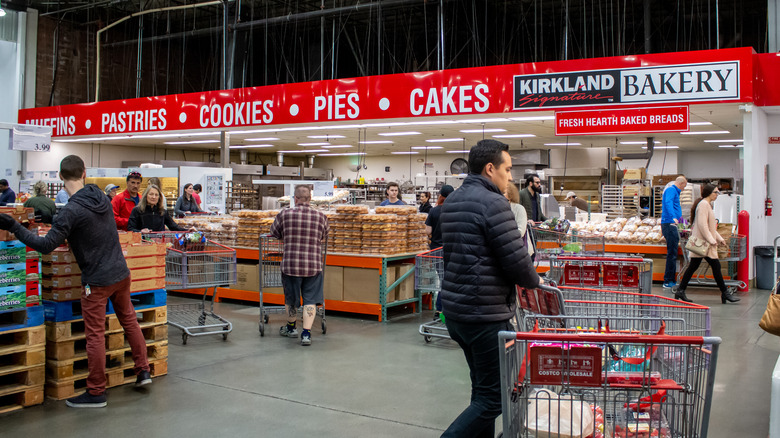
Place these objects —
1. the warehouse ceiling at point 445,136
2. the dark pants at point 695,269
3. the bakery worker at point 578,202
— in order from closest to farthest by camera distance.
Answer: the dark pants at point 695,269 < the warehouse ceiling at point 445,136 < the bakery worker at point 578,202

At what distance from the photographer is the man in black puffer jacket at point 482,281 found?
9.92 feet

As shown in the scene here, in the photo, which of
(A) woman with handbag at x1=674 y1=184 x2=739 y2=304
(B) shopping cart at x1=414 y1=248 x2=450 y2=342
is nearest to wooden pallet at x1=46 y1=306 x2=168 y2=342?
(B) shopping cart at x1=414 y1=248 x2=450 y2=342

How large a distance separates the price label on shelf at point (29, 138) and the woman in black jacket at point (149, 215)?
31.1 feet

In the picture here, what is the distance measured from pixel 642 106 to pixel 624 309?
688cm

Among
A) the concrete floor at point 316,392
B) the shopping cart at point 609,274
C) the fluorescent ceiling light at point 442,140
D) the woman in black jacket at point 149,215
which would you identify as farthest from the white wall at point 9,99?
the shopping cart at point 609,274

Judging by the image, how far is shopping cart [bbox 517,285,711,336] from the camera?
3387mm

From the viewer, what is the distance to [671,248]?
34.4 feet

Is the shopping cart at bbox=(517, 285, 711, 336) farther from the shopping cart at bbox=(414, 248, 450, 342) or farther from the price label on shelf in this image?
the price label on shelf

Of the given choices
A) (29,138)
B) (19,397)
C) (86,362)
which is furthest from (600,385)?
(29,138)

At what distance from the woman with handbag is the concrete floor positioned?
209cm

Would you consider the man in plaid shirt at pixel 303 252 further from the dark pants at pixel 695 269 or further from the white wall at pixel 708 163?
the white wall at pixel 708 163

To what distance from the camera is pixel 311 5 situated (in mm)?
22000

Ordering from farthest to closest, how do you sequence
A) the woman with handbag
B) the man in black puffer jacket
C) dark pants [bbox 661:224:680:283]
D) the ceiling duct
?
the ceiling duct → dark pants [bbox 661:224:680:283] → the woman with handbag → the man in black puffer jacket
